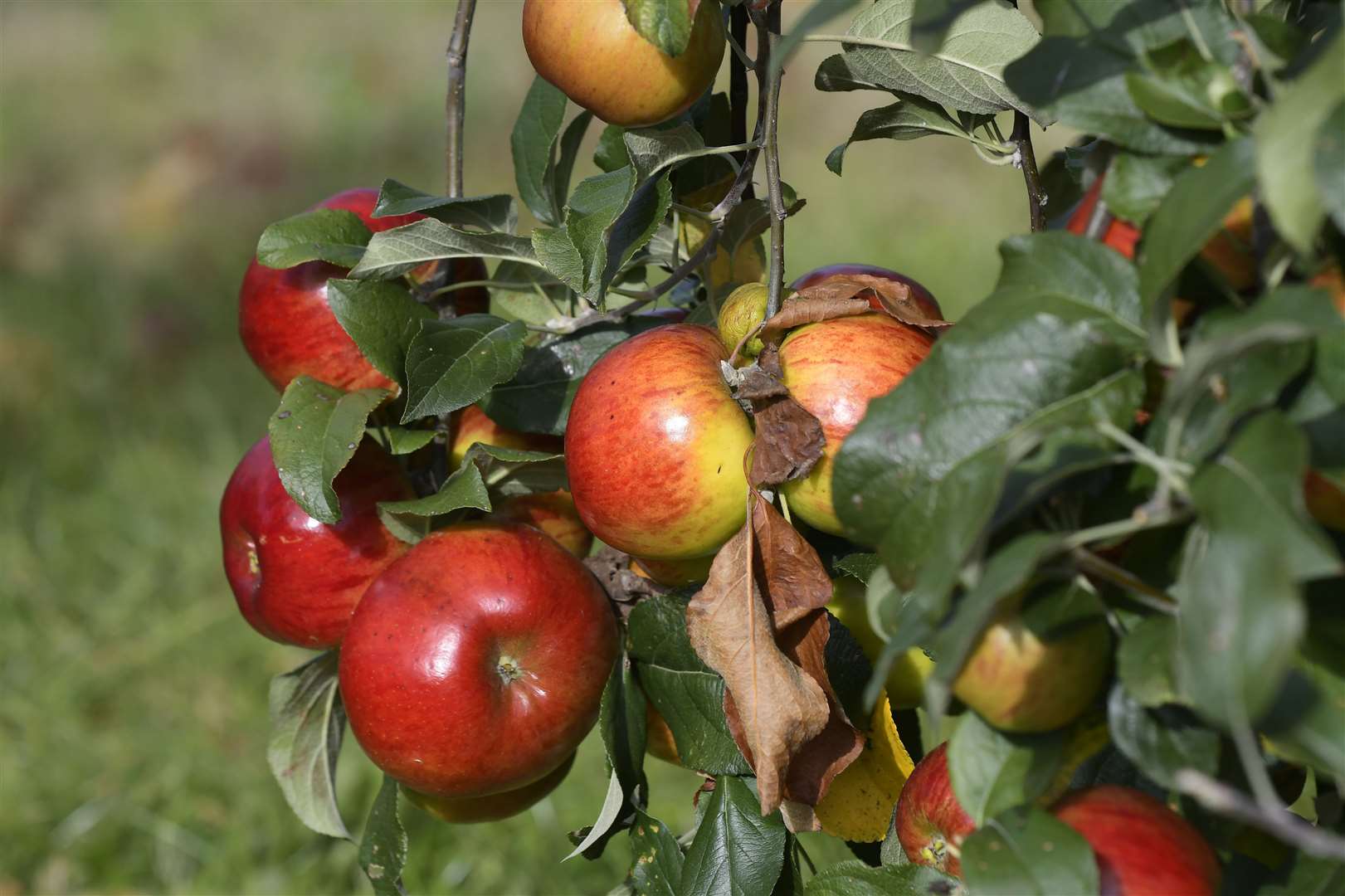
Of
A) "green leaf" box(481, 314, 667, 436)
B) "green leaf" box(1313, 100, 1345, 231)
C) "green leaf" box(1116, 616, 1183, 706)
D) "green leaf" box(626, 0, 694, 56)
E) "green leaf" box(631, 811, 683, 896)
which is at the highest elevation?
"green leaf" box(1313, 100, 1345, 231)

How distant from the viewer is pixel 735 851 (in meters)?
0.91

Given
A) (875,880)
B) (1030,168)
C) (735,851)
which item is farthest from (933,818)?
(1030,168)

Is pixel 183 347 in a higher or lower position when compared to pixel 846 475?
lower

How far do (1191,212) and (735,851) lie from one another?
562mm

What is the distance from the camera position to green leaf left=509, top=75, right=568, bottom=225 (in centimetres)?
109

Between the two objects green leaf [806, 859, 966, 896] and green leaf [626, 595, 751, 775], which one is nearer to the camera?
green leaf [806, 859, 966, 896]

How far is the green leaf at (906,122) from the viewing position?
1.01 meters

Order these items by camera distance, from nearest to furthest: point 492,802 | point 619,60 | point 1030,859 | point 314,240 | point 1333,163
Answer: point 1333,163 < point 1030,859 < point 619,60 < point 314,240 < point 492,802

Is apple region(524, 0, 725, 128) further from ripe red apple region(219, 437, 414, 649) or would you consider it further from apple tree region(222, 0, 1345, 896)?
ripe red apple region(219, 437, 414, 649)

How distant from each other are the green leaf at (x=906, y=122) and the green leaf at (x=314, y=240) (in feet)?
1.27

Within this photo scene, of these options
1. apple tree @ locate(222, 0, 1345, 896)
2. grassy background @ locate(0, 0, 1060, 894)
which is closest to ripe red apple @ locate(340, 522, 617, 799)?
apple tree @ locate(222, 0, 1345, 896)

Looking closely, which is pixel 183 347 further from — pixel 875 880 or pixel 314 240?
pixel 875 880

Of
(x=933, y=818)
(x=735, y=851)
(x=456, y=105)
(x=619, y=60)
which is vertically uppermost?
(x=619, y=60)

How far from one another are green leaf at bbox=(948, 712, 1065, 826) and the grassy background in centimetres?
126
